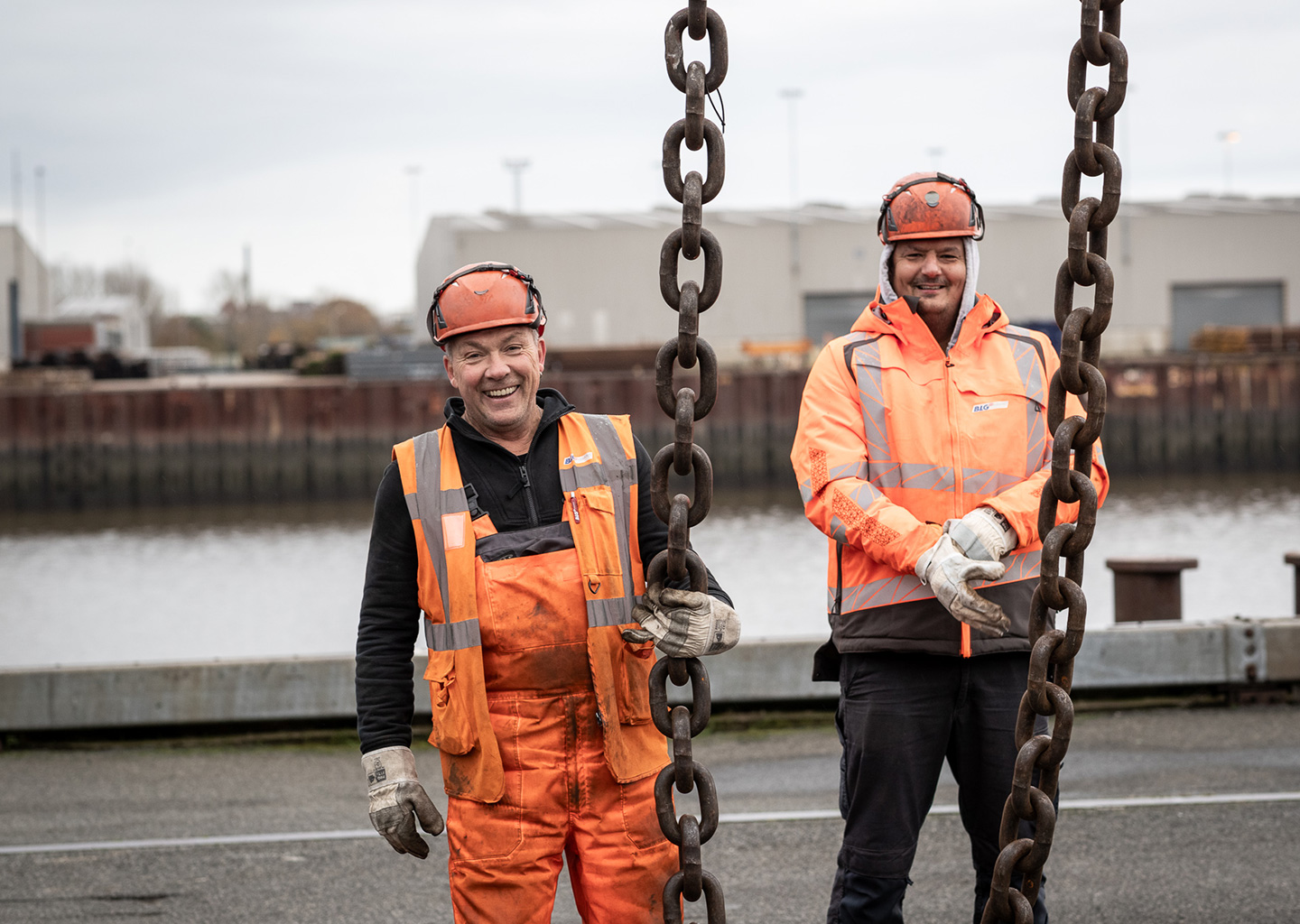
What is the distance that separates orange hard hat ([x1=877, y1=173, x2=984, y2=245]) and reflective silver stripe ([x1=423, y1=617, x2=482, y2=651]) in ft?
4.51

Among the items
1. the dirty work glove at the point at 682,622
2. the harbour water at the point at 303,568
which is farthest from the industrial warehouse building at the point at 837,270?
the dirty work glove at the point at 682,622

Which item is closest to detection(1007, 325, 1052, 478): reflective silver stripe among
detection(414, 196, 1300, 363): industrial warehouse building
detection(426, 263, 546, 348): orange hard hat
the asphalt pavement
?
detection(426, 263, 546, 348): orange hard hat

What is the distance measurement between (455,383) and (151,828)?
3.63 m

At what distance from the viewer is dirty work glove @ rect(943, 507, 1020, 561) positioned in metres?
3.13

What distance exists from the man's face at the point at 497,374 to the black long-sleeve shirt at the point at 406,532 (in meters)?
0.07

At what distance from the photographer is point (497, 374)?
2.96 meters

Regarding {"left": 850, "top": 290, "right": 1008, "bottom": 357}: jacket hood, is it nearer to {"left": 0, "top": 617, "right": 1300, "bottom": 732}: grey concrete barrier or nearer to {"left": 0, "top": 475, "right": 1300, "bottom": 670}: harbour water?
{"left": 0, "top": 617, "right": 1300, "bottom": 732}: grey concrete barrier

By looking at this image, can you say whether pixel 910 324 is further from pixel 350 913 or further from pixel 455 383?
pixel 350 913

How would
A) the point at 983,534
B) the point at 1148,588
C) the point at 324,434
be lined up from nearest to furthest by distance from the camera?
1. the point at 983,534
2. the point at 1148,588
3. the point at 324,434

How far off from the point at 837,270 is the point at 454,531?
172ft

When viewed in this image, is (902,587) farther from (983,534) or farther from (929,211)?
(929,211)

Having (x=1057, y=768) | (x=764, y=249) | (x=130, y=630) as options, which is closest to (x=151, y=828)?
(x=1057, y=768)

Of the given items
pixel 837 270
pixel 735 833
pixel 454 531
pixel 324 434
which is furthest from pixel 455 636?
pixel 837 270

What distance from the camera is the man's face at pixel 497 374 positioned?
9.77 ft
